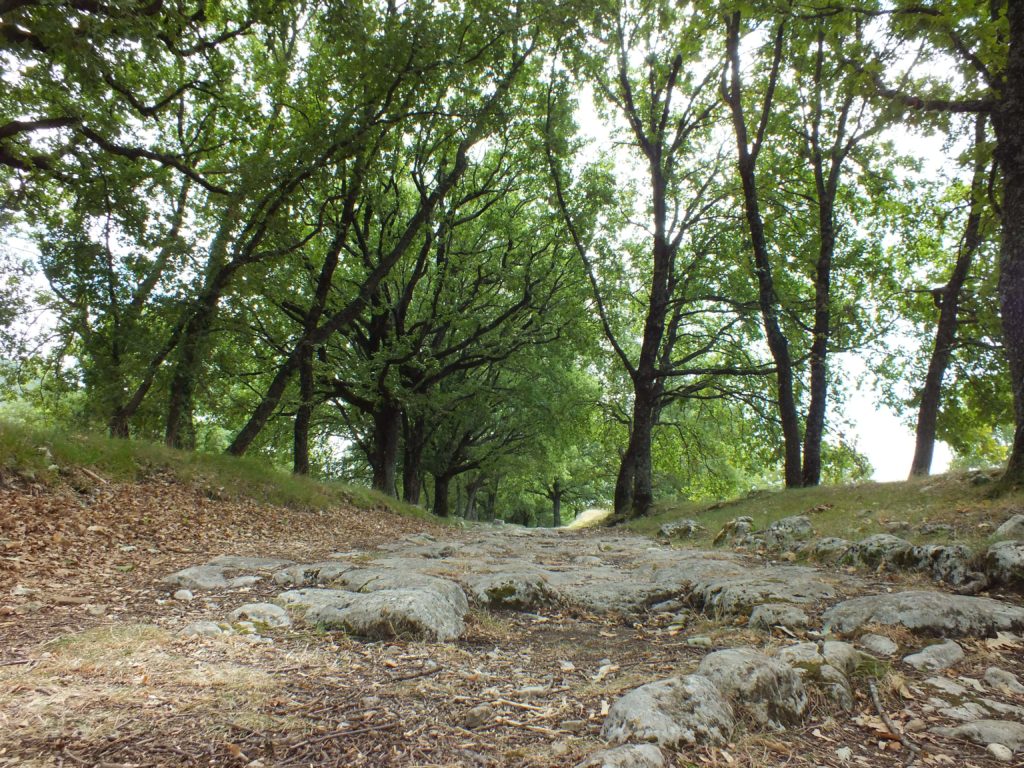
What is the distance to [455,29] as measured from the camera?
38.3ft

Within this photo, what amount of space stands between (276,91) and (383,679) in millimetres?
14302

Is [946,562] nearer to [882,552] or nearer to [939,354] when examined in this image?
[882,552]

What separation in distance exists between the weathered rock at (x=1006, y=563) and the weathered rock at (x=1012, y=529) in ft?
1.88

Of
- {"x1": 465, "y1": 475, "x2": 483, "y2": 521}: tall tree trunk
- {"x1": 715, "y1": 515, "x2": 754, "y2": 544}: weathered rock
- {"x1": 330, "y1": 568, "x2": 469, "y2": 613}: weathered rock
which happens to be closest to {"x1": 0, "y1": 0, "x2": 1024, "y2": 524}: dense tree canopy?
{"x1": 715, "y1": 515, "x2": 754, "y2": 544}: weathered rock

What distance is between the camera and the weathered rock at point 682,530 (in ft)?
36.0

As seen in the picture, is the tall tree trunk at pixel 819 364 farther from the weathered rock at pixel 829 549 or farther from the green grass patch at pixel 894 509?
the weathered rock at pixel 829 549

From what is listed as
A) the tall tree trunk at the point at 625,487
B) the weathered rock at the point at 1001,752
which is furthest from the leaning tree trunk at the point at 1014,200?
the tall tree trunk at the point at 625,487

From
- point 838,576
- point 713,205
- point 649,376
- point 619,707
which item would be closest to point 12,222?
point 619,707

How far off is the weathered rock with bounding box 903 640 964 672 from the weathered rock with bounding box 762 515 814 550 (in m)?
4.25

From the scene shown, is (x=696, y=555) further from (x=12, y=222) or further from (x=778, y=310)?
(x=12, y=222)

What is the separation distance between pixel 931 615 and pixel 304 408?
523 inches

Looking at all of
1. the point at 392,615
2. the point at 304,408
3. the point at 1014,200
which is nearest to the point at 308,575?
the point at 392,615

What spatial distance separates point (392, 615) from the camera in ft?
12.6

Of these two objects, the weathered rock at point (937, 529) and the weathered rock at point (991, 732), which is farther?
the weathered rock at point (937, 529)
